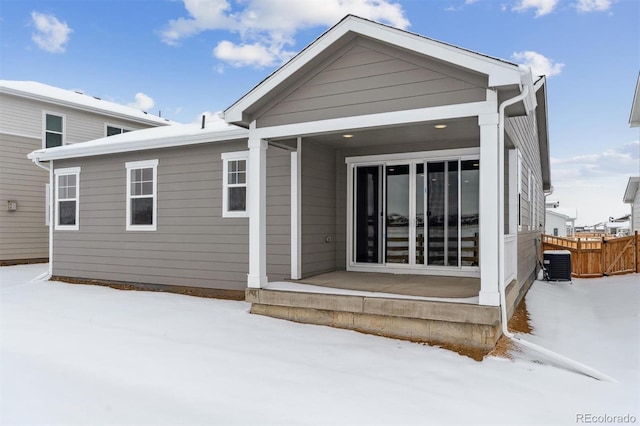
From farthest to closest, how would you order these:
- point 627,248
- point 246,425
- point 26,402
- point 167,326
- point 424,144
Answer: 1. point 627,248
2. point 424,144
3. point 167,326
4. point 26,402
5. point 246,425

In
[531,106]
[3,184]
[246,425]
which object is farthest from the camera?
[3,184]

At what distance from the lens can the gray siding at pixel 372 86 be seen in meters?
5.05

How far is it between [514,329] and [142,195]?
285 inches

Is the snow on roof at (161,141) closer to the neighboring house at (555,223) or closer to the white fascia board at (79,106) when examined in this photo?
the white fascia board at (79,106)

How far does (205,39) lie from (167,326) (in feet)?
47.6

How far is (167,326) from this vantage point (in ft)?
19.2

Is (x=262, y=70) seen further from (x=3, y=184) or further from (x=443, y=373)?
(x=443, y=373)

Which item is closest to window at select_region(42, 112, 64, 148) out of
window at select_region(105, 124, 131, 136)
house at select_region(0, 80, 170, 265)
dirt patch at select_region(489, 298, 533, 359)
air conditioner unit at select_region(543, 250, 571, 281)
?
house at select_region(0, 80, 170, 265)

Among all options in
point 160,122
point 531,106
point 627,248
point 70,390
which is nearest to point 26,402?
point 70,390

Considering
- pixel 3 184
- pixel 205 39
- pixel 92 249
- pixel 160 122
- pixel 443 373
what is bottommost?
pixel 443 373

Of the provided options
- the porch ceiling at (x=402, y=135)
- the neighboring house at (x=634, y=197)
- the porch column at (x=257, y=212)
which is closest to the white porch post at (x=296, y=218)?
the porch ceiling at (x=402, y=135)

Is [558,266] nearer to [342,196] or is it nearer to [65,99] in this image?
[342,196]

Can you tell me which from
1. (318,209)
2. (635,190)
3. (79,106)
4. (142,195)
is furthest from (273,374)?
(635,190)

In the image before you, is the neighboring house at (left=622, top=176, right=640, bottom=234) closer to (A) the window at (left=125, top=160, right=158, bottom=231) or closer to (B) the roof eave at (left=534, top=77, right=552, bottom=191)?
(B) the roof eave at (left=534, top=77, right=552, bottom=191)
